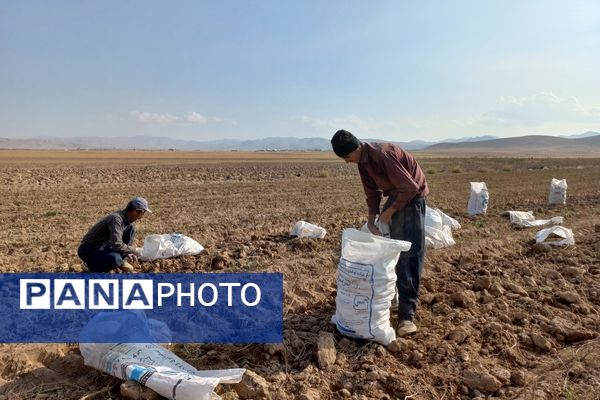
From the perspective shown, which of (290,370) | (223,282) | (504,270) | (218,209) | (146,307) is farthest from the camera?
(218,209)

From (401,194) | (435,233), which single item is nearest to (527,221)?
(435,233)

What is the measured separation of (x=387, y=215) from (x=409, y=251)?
35 centimetres

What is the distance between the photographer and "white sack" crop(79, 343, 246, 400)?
2459mm

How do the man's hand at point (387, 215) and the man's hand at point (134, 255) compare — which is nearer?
the man's hand at point (387, 215)

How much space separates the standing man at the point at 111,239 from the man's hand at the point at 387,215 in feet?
8.08

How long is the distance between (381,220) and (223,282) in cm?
197

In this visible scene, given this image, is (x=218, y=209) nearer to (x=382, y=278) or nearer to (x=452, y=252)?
(x=452, y=252)

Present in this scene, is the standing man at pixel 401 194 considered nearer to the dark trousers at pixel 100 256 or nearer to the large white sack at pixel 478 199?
the dark trousers at pixel 100 256

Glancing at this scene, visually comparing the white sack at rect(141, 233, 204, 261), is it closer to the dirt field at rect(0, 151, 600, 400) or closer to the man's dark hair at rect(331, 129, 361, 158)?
the dirt field at rect(0, 151, 600, 400)

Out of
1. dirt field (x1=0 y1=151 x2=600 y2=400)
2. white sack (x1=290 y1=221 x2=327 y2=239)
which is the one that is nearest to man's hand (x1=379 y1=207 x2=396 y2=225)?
dirt field (x1=0 y1=151 x2=600 y2=400)

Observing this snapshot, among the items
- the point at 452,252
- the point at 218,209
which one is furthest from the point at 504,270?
the point at 218,209

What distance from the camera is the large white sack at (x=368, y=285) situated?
10.6 ft

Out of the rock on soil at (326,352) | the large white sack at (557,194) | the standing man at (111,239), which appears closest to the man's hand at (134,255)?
the standing man at (111,239)

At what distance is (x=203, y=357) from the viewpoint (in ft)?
10.6
